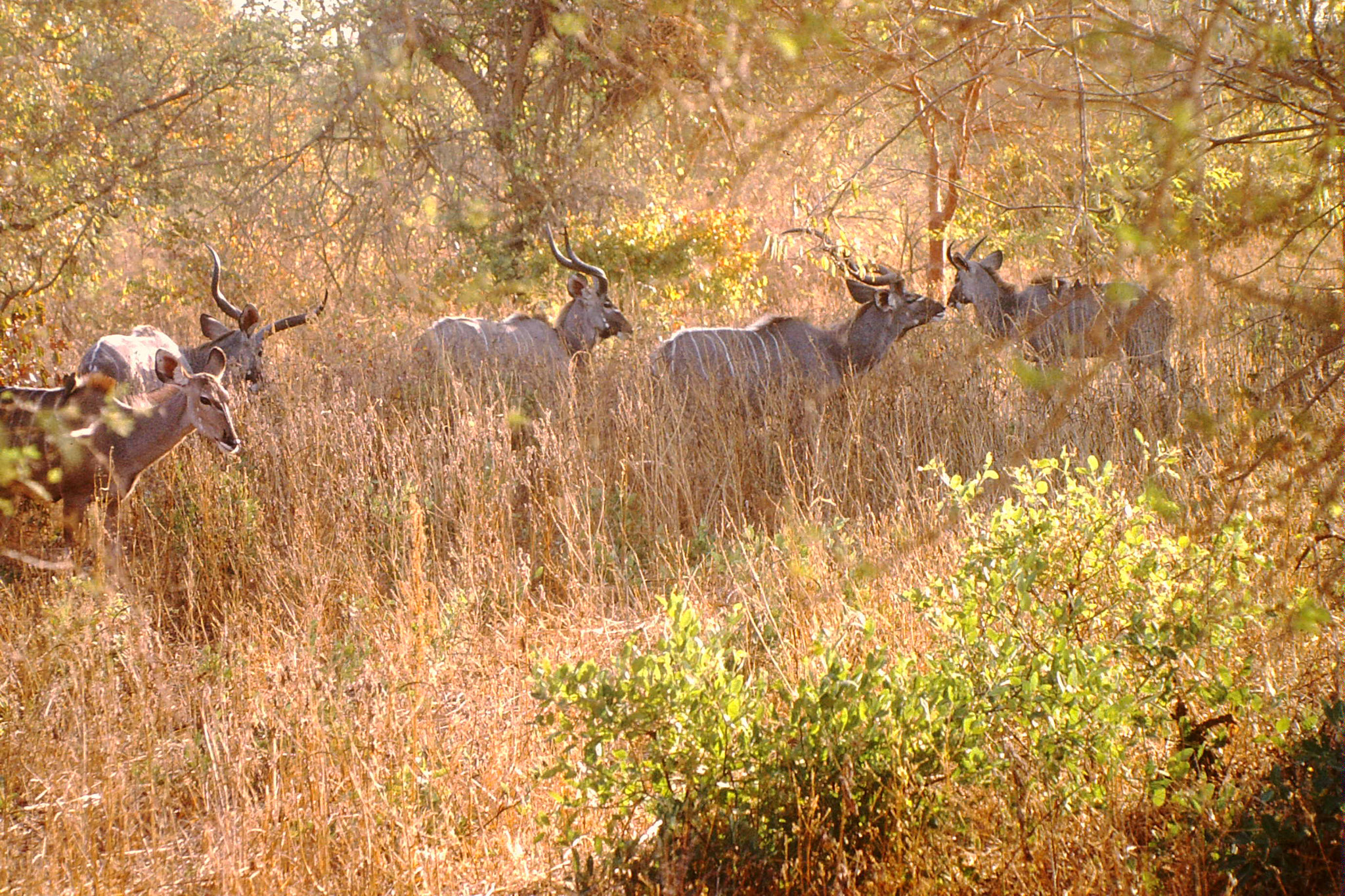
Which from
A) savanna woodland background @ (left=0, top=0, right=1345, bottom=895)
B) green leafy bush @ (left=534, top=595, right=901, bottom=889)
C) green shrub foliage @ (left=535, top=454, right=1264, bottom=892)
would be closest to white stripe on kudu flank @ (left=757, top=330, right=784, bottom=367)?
savanna woodland background @ (left=0, top=0, right=1345, bottom=895)

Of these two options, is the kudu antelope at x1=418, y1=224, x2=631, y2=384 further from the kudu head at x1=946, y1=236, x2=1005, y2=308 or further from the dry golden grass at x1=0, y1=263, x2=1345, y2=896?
the kudu head at x1=946, y1=236, x2=1005, y2=308

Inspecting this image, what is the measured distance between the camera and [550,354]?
959 centimetres

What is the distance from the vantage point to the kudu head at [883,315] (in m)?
8.84

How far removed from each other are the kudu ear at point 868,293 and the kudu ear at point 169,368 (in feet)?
16.4

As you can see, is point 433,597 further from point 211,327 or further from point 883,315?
point 211,327

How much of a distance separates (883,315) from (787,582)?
4454mm

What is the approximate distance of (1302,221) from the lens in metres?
4.25

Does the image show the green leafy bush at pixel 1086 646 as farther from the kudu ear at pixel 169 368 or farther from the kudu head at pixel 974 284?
the kudu head at pixel 974 284

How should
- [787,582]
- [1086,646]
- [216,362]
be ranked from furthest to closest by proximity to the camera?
1. [216,362]
2. [787,582]
3. [1086,646]

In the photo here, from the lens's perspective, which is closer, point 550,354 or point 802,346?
point 802,346

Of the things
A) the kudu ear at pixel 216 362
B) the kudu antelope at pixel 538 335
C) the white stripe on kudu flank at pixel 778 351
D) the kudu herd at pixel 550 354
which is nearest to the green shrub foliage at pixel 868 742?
the kudu herd at pixel 550 354

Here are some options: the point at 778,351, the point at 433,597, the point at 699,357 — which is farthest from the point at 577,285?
the point at 433,597

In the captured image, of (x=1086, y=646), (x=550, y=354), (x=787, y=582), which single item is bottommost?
(x=787, y=582)

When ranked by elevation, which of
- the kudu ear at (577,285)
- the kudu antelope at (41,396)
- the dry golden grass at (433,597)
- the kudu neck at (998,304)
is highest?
the kudu ear at (577,285)
